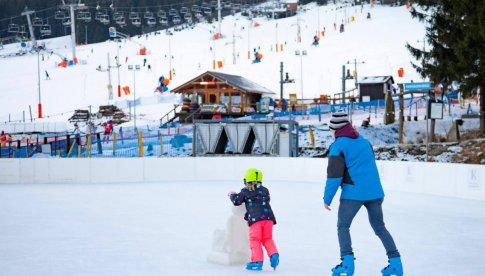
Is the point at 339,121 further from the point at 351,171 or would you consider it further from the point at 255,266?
the point at 255,266

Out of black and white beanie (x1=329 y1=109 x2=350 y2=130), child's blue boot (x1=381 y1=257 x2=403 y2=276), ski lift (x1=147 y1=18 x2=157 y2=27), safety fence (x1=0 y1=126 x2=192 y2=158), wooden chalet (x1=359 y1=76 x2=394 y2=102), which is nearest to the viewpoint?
black and white beanie (x1=329 y1=109 x2=350 y2=130)

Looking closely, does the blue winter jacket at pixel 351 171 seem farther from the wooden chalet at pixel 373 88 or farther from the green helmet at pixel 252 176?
the wooden chalet at pixel 373 88

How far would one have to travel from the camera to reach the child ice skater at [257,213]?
6.98 meters

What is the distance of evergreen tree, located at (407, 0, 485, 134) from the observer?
26.7 m

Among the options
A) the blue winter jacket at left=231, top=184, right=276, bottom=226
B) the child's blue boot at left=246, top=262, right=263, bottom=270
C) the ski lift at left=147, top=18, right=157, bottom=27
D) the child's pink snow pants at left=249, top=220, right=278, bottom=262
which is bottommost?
the child's blue boot at left=246, top=262, right=263, bottom=270

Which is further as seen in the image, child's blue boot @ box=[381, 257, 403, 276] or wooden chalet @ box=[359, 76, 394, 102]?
wooden chalet @ box=[359, 76, 394, 102]

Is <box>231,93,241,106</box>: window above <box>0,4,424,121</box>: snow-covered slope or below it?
below

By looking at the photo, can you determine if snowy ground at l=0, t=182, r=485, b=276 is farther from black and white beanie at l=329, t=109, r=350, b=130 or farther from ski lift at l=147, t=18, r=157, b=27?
ski lift at l=147, t=18, r=157, b=27

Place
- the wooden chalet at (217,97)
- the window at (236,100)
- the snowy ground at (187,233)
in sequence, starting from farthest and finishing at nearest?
the window at (236,100) < the wooden chalet at (217,97) < the snowy ground at (187,233)

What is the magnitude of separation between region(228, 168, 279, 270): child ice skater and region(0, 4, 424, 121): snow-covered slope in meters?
43.5

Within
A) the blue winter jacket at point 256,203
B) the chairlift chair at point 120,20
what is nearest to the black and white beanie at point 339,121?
the blue winter jacket at point 256,203

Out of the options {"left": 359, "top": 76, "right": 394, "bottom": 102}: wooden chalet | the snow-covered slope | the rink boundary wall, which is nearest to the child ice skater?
the rink boundary wall

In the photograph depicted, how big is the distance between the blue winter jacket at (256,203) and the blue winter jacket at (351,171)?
0.84m

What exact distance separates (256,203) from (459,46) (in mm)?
Result: 21551
